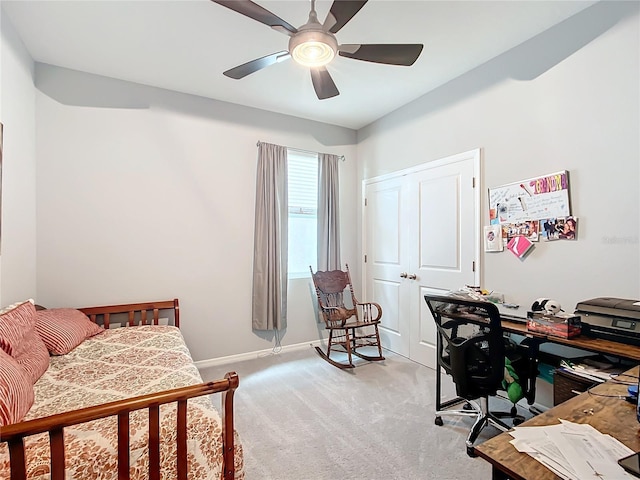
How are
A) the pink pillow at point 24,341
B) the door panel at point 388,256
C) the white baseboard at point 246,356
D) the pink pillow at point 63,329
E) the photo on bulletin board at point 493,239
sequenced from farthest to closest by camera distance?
the door panel at point 388,256
the white baseboard at point 246,356
the photo on bulletin board at point 493,239
the pink pillow at point 63,329
the pink pillow at point 24,341

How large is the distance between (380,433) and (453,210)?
6.62 ft

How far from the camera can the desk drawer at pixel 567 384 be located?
63.2 inches

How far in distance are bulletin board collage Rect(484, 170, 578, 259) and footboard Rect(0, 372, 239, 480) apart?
2.32 metres

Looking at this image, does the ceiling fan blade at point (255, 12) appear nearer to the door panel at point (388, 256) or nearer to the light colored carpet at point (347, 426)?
the door panel at point (388, 256)

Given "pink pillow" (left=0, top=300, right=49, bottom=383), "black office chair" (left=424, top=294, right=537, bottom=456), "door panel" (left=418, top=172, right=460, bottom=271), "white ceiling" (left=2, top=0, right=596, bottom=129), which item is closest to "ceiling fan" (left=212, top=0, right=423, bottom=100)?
"white ceiling" (left=2, top=0, right=596, bottom=129)

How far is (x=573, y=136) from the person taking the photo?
2.17 meters

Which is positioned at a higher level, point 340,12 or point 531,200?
point 340,12

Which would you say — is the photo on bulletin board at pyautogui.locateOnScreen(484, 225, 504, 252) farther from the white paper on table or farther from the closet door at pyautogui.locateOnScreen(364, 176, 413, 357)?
the white paper on table

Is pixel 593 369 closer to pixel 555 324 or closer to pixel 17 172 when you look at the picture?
pixel 555 324

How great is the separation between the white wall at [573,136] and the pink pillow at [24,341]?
3167 mm

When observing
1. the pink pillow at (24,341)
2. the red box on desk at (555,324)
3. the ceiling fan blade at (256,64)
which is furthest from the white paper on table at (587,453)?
the pink pillow at (24,341)

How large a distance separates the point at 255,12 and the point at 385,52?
31.1 inches

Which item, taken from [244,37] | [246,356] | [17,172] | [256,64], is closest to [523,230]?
[256,64]

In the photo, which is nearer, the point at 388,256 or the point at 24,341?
the point at 24,341
